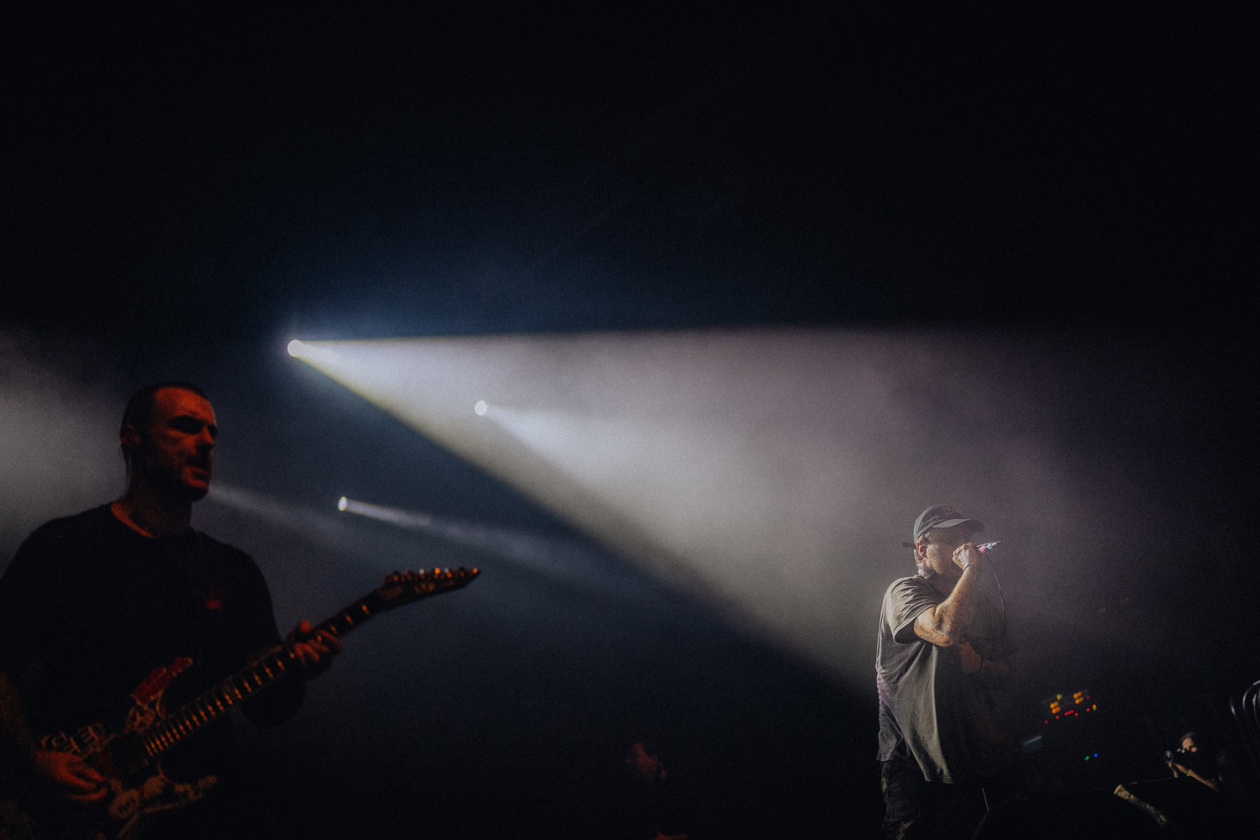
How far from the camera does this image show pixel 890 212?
16.3ft

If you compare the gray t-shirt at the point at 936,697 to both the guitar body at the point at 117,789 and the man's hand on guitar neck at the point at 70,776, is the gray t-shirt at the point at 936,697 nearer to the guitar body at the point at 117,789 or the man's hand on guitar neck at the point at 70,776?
the guitar body at the point at 117,789

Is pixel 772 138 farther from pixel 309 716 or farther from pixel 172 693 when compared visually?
pixel 309 716

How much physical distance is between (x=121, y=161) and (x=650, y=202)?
12.3 ft

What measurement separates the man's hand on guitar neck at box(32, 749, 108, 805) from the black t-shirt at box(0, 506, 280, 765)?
5.6 inches

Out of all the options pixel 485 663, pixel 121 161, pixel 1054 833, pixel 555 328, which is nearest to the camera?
pixel 1054 833

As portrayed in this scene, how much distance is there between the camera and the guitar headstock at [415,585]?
216cm

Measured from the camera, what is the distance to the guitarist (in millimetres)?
1965

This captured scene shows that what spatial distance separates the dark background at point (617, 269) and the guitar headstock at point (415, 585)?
3.30 meters

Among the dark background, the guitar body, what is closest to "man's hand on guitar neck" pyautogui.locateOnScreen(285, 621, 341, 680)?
the guitar body

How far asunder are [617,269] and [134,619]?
4595mm

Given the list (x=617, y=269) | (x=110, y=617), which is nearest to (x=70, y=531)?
(x=110, y=617)

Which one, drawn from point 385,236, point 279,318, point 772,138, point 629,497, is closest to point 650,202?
point 772,138

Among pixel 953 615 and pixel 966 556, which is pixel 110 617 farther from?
pixel 966 556

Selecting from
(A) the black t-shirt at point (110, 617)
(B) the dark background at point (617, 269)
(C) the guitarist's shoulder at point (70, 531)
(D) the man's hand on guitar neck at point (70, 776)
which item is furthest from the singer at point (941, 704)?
(C) the guitarist's shoulder at point (70, 531)
